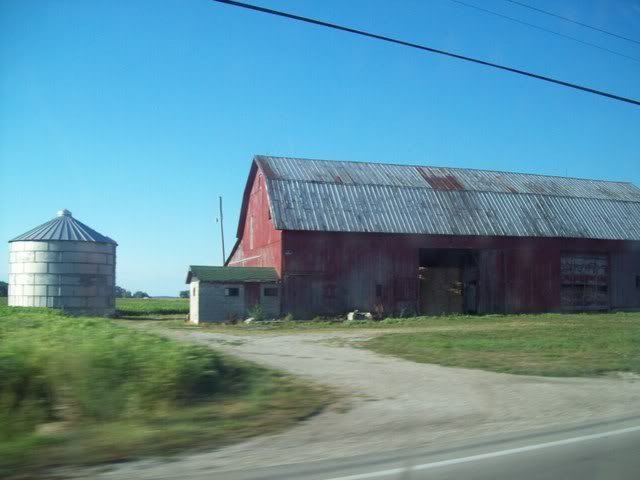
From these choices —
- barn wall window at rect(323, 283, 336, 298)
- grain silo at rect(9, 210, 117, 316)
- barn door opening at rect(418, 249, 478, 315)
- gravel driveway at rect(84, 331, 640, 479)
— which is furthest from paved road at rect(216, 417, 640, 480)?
barn door opening at rect(418, 249, 478, 315)

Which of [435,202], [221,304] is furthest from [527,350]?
[435,202]

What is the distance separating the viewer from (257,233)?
131 feet

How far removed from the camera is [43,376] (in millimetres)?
9422

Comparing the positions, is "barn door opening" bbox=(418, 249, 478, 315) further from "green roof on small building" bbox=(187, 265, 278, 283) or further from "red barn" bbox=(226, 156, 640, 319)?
"green roof on small building" bbox=(187, 265, 278, 283)

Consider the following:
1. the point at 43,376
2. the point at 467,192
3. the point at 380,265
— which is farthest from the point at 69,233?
the point at 43,376

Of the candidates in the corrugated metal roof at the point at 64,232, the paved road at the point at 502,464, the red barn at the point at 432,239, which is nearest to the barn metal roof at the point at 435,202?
the red barn at the point at 432,239

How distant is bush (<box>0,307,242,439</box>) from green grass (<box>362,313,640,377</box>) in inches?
289

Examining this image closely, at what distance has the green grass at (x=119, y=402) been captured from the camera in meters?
7.66

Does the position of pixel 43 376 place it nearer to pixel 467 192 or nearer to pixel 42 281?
pixel 42 281

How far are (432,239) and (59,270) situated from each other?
21.1 metres

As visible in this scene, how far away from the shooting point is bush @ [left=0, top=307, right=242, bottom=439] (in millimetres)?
9008

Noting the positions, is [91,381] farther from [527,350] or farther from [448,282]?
[448,282]

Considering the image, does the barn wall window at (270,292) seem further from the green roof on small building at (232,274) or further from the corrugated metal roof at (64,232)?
the corrugated metal roof at (64,232)

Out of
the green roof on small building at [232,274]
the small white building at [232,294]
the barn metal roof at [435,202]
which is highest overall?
the barn metal roof at [435,202]
